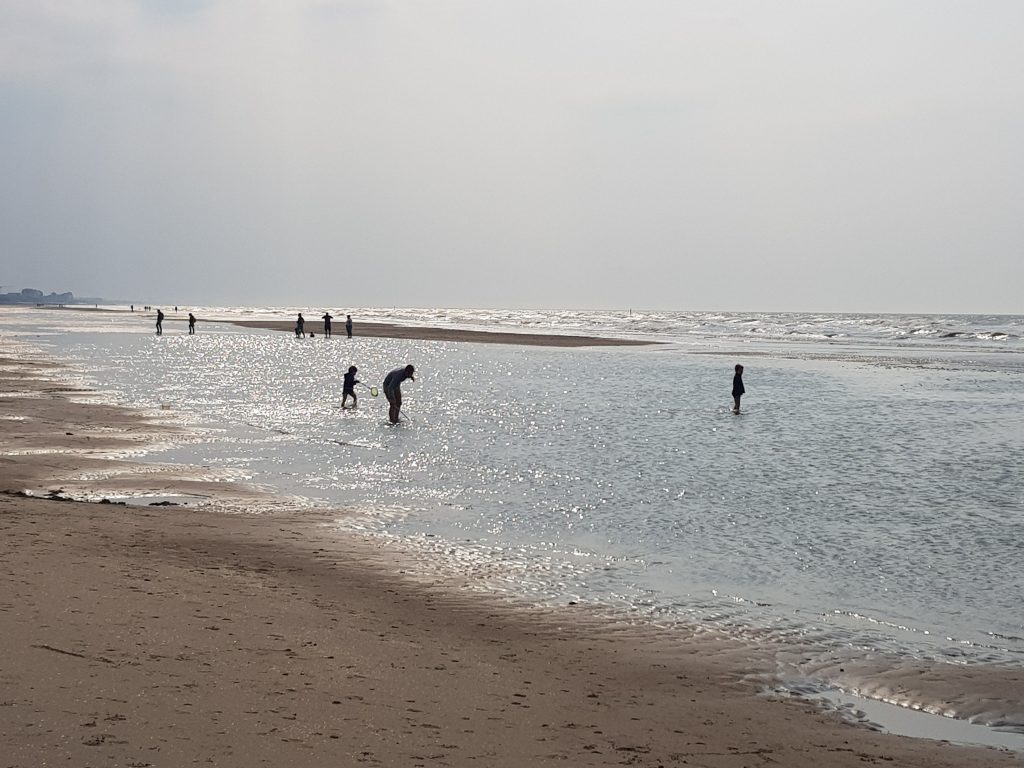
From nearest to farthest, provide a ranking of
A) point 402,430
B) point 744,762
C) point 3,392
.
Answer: point 744,762, point 402,430, point 3,392

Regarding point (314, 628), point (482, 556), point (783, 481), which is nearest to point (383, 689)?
point (314, 628)

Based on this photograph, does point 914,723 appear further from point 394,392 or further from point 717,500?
point 394,392

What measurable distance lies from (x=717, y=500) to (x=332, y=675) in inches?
387

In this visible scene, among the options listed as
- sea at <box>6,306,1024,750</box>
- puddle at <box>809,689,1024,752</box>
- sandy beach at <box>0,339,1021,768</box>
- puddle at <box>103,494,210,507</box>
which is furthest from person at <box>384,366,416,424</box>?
puddle at <box>809,689,1024,752</box>

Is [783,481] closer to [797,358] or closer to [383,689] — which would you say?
[383,689]

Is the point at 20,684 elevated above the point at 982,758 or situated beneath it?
elevated above

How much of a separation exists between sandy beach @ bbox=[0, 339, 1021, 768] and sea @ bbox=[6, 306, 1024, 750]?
0.73 metres

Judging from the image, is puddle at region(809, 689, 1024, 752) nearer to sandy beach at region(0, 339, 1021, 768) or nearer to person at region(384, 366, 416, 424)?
sandy beach at region(0, 339, 1021, 768)

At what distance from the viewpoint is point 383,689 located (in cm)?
713

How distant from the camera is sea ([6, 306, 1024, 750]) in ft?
29.8

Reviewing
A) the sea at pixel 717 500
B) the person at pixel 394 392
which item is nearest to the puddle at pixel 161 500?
the sea at pixel 717 500

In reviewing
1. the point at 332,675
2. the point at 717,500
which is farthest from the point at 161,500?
the point at 717,500

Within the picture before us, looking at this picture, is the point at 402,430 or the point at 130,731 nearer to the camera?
the point at 130,731

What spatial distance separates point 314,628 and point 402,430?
15.9m
